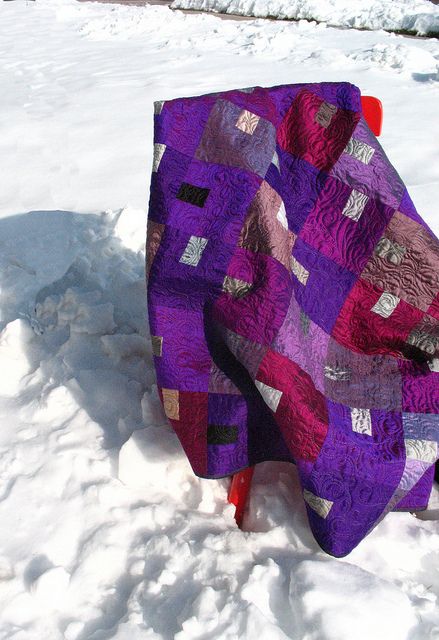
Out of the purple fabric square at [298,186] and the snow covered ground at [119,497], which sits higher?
the purple fabric square at [298,186]

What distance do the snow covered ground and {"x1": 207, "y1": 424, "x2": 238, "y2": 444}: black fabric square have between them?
0.16 metres

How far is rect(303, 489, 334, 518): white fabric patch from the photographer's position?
119cm

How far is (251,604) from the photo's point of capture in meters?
1.10

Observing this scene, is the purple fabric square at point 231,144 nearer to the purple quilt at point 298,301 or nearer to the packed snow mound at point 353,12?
the purple quilt at point 298,301

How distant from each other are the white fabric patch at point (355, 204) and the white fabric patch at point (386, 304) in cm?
17

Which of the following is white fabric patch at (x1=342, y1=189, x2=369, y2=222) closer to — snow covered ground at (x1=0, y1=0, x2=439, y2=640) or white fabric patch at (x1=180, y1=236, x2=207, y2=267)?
white fabric patch at (x1=180, y1=236, x2=207, y2=267)

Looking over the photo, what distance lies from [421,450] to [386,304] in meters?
0.31

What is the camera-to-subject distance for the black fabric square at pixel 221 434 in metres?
1.28

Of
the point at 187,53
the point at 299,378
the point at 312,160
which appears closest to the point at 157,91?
the point at 187,53

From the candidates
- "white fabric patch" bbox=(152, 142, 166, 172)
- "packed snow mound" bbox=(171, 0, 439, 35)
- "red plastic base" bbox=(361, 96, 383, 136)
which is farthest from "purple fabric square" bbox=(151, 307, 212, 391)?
"packed snow mound" bbox=(171, 0, 439, 35)

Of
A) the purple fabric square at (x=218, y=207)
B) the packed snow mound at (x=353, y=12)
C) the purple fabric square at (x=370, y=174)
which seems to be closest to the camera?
the purple fabric square at (x=218, y=207)

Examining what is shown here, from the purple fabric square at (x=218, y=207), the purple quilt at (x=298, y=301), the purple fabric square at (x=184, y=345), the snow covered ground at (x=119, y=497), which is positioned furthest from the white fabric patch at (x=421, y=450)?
the purple fabric square at (x=218, y=207)

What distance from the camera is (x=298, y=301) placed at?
4.33 ft

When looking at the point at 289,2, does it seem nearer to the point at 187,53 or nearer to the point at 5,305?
the point at 187,53
